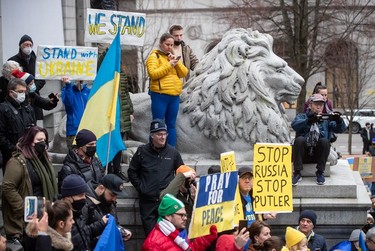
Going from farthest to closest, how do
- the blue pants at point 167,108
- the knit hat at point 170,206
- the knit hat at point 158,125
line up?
1. the blue pants at point 167,108
2. the knit hat at point 158,125
3. the knit hat at point 170,206

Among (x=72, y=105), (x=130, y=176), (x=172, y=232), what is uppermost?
(x=72, y=105)

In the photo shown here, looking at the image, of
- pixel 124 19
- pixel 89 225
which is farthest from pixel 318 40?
pixel 89 225

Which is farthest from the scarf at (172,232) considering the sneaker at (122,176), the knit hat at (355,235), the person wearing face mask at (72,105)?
the person wearing face mask at (72,105)

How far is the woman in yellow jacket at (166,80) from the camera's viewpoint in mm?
13297

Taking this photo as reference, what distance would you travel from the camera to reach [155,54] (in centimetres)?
1338

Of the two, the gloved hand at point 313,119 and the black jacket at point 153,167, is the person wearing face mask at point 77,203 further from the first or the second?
the gloved hand at point 313,119

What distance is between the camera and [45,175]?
1088 cm

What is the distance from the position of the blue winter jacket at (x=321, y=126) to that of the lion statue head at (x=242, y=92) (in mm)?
600

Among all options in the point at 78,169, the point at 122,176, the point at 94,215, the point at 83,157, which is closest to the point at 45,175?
the point at 78,169

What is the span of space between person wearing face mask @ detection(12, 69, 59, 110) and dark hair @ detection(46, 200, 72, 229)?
458cm

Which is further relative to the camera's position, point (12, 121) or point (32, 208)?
point (12, 121)

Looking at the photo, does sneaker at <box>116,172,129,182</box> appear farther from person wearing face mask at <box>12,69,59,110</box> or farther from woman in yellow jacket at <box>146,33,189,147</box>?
person wearing face mask at <box>12,69,59,110</box>

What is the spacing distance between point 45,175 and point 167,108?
3.19m

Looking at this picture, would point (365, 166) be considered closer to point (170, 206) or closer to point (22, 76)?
point (22, 76)
